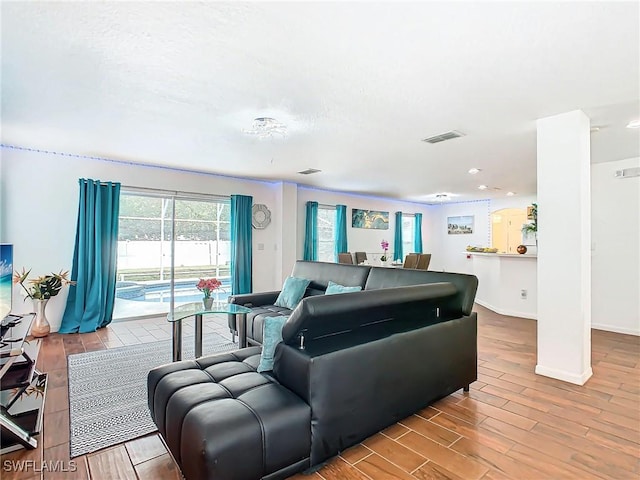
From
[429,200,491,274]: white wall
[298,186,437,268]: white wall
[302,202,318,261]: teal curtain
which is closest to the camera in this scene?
[302,202,318,261]: teal curtain

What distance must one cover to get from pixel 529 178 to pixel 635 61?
4.47 metres

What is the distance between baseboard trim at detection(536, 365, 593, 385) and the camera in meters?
2.98

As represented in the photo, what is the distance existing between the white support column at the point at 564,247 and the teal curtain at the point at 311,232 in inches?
186

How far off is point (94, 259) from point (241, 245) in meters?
2.28

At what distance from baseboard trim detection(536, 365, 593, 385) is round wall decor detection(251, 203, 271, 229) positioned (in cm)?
496

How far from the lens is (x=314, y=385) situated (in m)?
1.77

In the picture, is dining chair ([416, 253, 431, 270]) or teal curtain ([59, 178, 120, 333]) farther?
dining chair ([416, 253, 431, 270])

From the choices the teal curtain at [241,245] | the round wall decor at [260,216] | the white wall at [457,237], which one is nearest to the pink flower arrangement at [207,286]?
the teal curtain at [241,245]

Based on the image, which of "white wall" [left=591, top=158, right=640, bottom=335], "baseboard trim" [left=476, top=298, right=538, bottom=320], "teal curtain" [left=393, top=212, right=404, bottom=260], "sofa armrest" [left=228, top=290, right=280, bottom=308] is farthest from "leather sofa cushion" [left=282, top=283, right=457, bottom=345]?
"teal curtain" [left=393, top=212, right=404, bottom=260]

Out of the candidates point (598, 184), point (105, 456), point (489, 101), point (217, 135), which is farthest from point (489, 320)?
point (105, 456)

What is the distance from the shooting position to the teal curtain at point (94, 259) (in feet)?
15.2

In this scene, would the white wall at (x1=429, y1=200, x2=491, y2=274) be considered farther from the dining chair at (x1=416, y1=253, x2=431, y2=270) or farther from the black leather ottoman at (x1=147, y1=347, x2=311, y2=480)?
the black leather ottoman at (x1=147, y1=347, x2=311, y2=480)

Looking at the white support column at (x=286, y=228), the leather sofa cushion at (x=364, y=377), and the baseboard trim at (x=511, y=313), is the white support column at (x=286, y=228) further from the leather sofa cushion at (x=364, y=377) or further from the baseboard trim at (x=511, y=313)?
the leather sofa cushion at (x=364, y=377)

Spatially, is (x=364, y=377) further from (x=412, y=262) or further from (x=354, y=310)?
(x=412, y=262)
